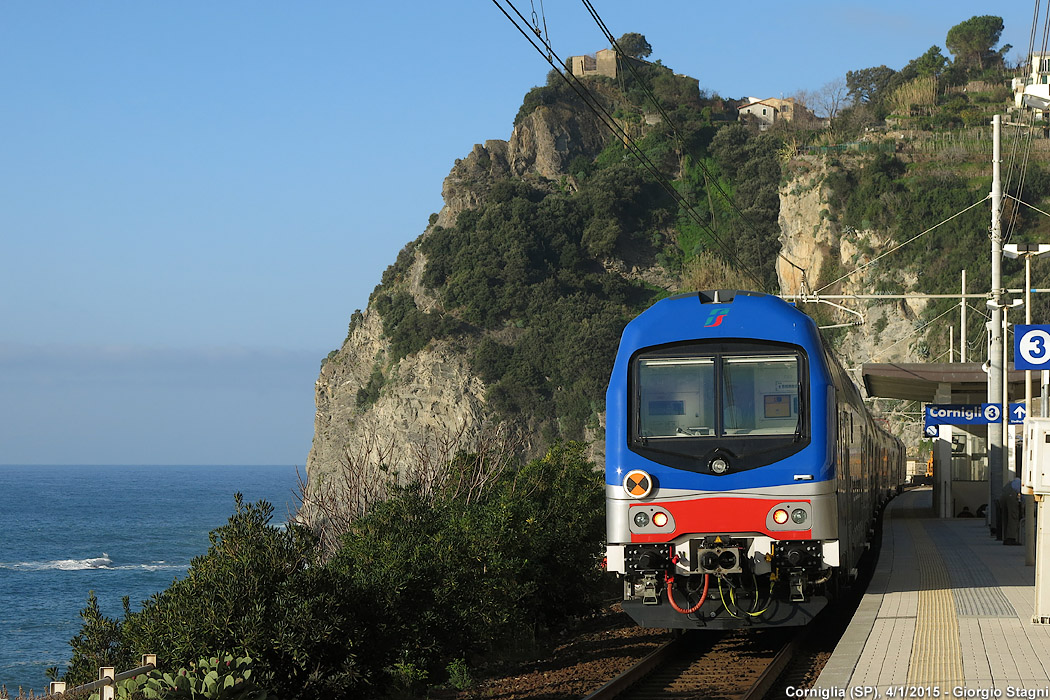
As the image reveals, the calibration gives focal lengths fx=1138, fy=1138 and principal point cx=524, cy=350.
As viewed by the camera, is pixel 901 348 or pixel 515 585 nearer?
pixel 515 585

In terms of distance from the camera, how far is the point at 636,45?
14100cm

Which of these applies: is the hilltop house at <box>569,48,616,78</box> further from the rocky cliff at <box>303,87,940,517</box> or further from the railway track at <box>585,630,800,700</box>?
the railway track at <box>585,630,800,700</box>

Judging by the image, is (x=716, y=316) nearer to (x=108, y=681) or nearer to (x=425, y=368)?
(x=108, y=681)

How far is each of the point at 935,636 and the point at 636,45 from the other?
13614 cm

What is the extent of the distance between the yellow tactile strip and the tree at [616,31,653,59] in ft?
419

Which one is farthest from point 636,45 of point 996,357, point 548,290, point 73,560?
point 996,357

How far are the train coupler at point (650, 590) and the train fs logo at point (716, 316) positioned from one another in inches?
107

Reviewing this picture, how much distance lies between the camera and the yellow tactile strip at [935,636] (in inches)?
370

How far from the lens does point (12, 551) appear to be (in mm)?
79125

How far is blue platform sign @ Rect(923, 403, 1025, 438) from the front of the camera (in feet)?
82.0

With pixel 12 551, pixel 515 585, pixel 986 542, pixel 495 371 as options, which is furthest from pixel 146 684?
pixel 495 371

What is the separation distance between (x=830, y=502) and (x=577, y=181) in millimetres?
107809

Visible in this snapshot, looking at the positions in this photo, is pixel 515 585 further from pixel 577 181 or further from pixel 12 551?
pixel 577 181

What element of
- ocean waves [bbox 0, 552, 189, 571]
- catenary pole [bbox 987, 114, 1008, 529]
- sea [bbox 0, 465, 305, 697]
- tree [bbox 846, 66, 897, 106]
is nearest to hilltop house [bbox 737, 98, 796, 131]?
tree [bbox 846, 66, 897, 106]
